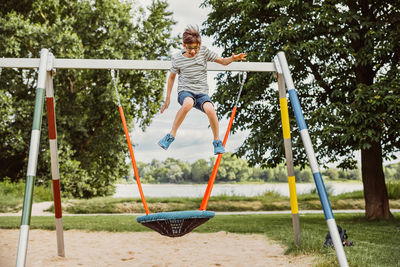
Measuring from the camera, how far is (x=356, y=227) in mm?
8656

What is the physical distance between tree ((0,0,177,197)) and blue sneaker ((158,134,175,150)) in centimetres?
1056

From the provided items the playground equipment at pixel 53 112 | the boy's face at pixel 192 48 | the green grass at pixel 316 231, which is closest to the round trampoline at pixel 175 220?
the playground equipment at pixel 53 112

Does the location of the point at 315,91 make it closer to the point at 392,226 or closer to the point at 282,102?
the point at 392,226

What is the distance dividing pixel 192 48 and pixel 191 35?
0.51 ft

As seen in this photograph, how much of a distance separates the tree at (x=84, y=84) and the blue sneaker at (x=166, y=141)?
34.6ft

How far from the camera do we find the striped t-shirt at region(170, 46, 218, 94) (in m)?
4.16

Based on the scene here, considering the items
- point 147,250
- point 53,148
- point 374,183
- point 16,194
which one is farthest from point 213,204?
point 53,148

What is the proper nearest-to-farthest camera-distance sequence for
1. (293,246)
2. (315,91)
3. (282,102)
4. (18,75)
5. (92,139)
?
(282,102) < (293,246) < (315,91) < (18,75) < (92,139)

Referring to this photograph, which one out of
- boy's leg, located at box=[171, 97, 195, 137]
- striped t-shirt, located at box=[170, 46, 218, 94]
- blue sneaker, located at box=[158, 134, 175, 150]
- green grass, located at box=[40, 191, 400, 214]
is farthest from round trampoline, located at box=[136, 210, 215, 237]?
green grass, located at box=[40, 191, 400, 214]

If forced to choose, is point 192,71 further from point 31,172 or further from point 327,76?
point 327,76

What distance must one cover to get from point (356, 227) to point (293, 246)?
3329mm

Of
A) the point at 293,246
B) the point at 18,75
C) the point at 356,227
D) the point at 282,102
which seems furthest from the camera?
the point at 18,75

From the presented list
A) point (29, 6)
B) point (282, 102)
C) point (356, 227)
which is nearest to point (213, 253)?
point (282, 102)

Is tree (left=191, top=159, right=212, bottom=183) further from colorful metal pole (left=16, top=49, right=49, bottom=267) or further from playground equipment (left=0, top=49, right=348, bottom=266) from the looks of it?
colorful metal pole (left=16, top=49, right=49, bottom=267)
